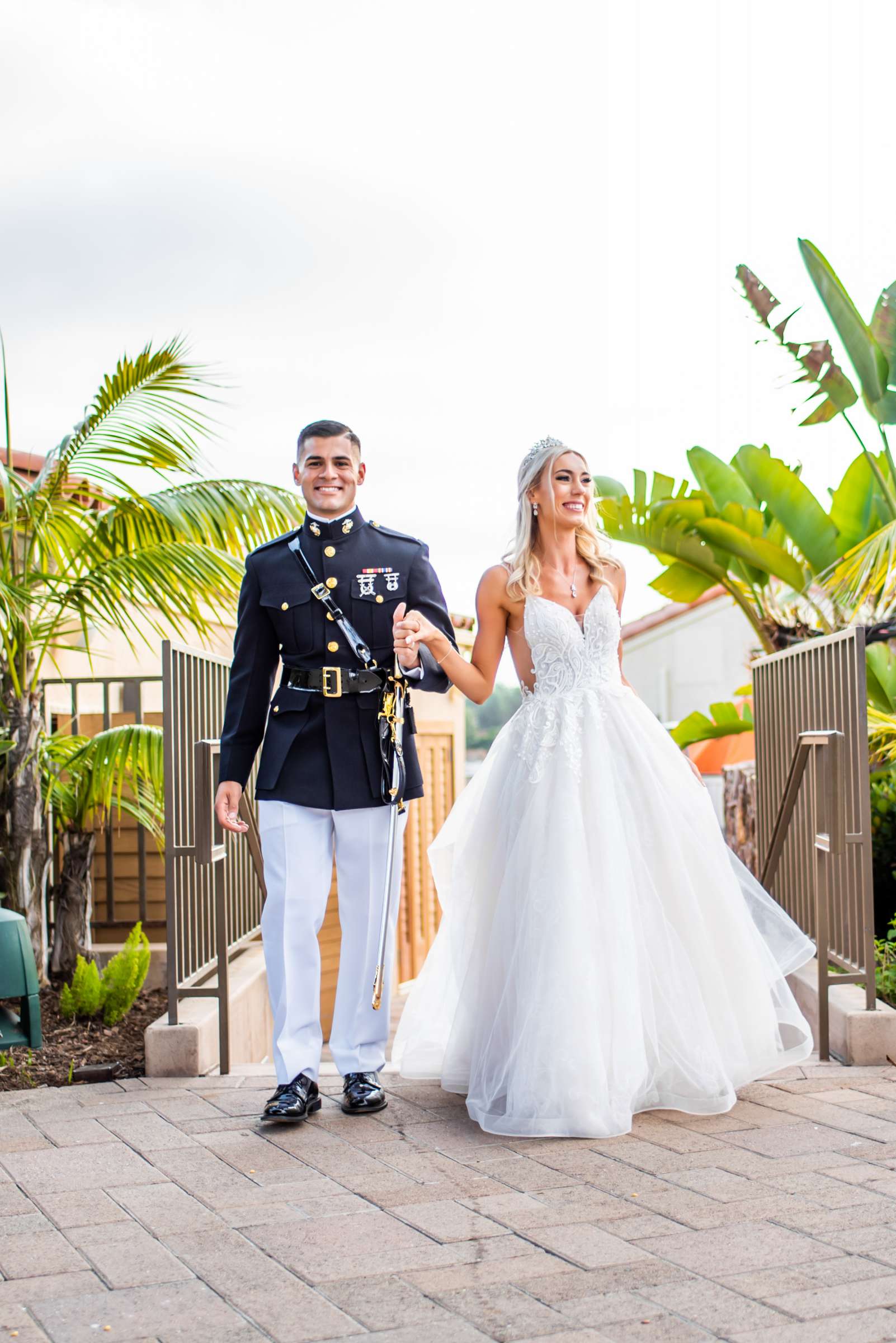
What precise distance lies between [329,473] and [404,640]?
Result: 0.61 m

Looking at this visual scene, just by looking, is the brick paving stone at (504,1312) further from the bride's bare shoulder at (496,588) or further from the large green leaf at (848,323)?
the large green leaf at (848,323)

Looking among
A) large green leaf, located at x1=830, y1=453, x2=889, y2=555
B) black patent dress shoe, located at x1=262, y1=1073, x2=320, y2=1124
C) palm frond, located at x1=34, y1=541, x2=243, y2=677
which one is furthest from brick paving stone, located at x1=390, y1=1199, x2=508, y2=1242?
large green leaf, located at x1=830, y1=453, x2=889, y2=555

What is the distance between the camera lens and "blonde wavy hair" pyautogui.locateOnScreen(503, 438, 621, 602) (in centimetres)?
429

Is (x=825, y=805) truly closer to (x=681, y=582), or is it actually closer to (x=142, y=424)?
(x=142, y=424)

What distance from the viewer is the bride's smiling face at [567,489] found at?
4285 millimetres

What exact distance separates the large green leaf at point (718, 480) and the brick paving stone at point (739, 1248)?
813 cm

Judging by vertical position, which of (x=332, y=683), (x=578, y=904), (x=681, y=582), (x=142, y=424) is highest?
(x=142, y=424)

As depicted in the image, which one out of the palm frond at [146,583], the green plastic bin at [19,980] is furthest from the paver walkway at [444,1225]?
the palm frond at [146,583]

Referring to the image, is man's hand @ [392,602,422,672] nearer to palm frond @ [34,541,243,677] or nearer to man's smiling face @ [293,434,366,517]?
man's smiling face @ [293,434,366,517]

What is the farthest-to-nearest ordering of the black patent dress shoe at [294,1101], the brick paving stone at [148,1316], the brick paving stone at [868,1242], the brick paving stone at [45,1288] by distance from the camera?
the black patent dress shoe at [294,1101], the brick paving stone at [868,1242], the brick paving stone at [45,1288], the brick paving stone at [148,1316]

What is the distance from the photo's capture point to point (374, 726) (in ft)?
13.0

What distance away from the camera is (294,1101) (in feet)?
12.3

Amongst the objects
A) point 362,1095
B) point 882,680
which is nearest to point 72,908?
point 362,1095

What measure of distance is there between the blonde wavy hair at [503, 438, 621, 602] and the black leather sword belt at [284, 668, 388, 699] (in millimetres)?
633
